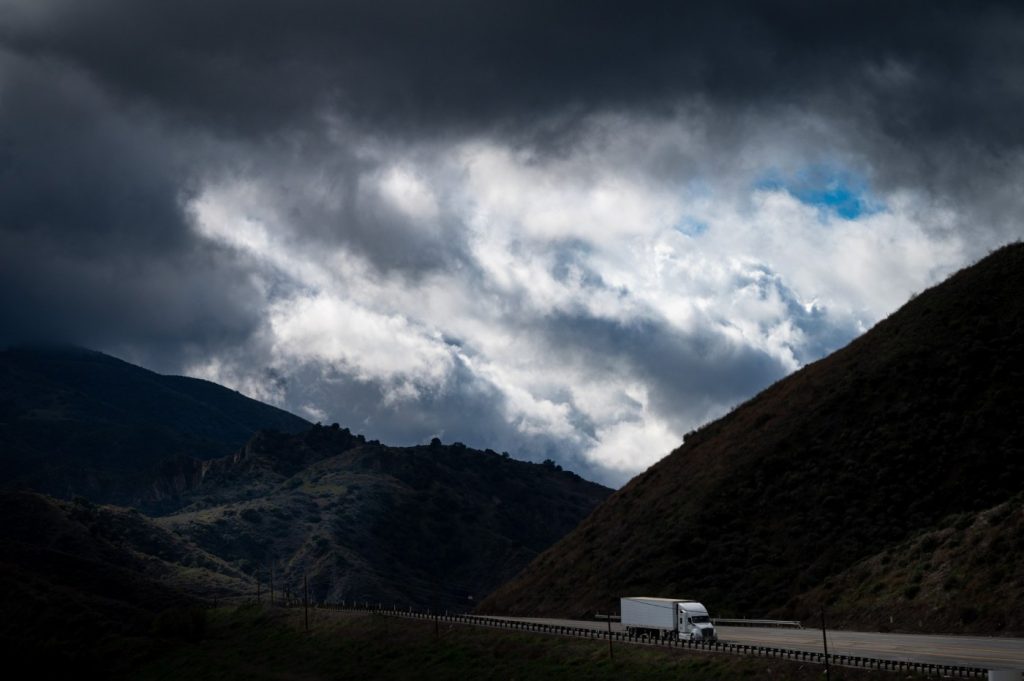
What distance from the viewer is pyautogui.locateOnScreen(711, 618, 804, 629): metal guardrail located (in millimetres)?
80750

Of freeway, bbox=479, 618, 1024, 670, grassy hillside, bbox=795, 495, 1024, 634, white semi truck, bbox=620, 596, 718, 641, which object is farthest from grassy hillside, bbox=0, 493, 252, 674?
grassy hillside, bbox=795, 495, 1024, 634

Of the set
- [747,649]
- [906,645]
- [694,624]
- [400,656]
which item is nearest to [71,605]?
[400,656]

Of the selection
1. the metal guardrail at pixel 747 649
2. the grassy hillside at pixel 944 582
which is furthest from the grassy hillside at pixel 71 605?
the grassy hillside at pixel 944 582

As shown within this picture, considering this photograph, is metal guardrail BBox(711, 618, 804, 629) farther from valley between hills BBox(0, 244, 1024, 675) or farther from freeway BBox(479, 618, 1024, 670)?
valley between hills BBox(0, 244, 1024, 675)

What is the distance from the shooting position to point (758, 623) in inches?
3285

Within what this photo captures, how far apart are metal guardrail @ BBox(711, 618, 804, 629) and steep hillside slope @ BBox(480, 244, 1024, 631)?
368cm

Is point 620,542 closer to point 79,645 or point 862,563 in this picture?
point 862,563

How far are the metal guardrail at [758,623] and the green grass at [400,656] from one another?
1438 cm

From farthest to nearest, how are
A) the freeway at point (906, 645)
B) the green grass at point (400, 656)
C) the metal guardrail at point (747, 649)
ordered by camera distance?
the green grass at point (400, 656), the freeway at point (906, 645), the metal guardrail at point (747, 649)

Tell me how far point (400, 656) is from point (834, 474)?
45.1 metres

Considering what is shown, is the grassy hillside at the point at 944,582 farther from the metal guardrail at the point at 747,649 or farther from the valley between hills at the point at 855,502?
the metal guardrail at the point at 747,649

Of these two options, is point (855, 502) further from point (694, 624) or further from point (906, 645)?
point (906, 645)

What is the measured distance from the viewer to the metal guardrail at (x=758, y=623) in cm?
8075

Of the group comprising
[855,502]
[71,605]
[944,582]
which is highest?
[855,502]
